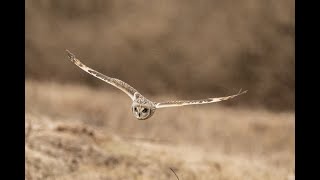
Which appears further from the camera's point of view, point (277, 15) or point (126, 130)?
point (126, 130)

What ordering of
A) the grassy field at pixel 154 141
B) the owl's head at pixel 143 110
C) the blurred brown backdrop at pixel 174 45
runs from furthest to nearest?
1. the blurred brown backdrop at pixel 174 45
2. the grassy field at pixel 154 141
3. the owl's head at pixel 143 110

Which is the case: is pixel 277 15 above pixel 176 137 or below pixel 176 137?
above

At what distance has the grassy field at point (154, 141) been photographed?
350 cm

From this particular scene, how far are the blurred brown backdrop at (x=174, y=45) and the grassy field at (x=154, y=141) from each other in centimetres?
15

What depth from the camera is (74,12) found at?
4.13m

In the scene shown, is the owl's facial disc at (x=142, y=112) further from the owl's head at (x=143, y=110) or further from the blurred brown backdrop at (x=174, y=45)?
the blurred brown backdrop at (x=174, y=45)

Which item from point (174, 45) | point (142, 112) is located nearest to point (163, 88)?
point (174, 45)

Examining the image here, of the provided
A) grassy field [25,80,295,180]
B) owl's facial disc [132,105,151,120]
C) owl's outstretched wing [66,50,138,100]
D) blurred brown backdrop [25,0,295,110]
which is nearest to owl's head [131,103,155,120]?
owl's facial disc [132,105,151,120]

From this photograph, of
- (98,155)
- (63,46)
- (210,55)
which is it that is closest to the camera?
(98,155)

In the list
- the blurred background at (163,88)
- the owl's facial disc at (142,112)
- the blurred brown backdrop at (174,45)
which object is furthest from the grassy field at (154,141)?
the owl's facial disc at (142,112)

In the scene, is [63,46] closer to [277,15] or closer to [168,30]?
[168,30]

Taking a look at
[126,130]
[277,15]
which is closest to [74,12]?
[126,130]

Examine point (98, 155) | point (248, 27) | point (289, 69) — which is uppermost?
point (248, 27)

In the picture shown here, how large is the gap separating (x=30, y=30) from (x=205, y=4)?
4.70 ft
